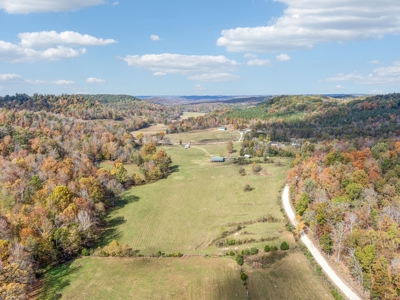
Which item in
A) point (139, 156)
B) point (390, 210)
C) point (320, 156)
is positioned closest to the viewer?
point (390, 210)

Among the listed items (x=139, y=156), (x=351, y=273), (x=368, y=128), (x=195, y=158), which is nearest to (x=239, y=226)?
(x=351, y=273)

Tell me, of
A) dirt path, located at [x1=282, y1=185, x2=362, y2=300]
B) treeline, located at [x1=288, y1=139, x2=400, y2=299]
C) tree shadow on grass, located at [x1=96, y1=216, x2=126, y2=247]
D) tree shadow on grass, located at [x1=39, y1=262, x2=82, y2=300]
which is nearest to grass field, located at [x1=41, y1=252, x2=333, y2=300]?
tree shadow on grass, located at [x1=39, y1=262, x2=82, y2=300]

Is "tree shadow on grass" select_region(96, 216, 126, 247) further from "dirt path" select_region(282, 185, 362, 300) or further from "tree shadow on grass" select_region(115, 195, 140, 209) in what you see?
"dirt path" select_region(282, 185, 362, 300)

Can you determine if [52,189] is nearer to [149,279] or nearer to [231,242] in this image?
[149,279]

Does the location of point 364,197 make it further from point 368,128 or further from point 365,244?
point 368,128

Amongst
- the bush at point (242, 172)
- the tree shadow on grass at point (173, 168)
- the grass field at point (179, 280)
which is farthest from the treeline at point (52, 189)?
the bush at point (242, 172)

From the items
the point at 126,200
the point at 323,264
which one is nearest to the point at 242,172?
the point at 126,200
